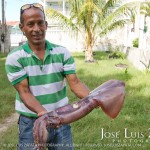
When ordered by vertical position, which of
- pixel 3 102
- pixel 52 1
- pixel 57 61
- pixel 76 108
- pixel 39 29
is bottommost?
pixel 3 102

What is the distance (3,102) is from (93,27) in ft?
25.5

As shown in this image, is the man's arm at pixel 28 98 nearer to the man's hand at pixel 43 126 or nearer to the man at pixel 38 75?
the man at pixel 38 75

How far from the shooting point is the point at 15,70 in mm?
1858

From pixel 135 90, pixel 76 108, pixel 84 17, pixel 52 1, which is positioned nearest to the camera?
pixel 76 108

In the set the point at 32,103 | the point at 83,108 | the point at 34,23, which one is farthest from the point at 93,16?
the point at 83,108

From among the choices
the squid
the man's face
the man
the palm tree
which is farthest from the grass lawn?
the palm tree

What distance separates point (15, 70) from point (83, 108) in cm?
63

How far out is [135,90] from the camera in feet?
20.4

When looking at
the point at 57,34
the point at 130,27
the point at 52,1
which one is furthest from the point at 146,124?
the point at 52,1

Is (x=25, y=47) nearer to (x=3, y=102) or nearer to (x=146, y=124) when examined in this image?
(x=146, y=124)

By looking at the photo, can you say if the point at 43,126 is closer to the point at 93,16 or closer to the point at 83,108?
the point at 83,108

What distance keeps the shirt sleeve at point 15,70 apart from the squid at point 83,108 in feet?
1.67

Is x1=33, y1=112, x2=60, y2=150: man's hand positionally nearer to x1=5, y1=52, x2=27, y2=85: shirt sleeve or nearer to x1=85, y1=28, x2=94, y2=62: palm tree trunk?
x1=5, y1=52, x2=27, y2=85: shirt sleeve

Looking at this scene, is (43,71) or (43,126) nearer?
(43,126)
